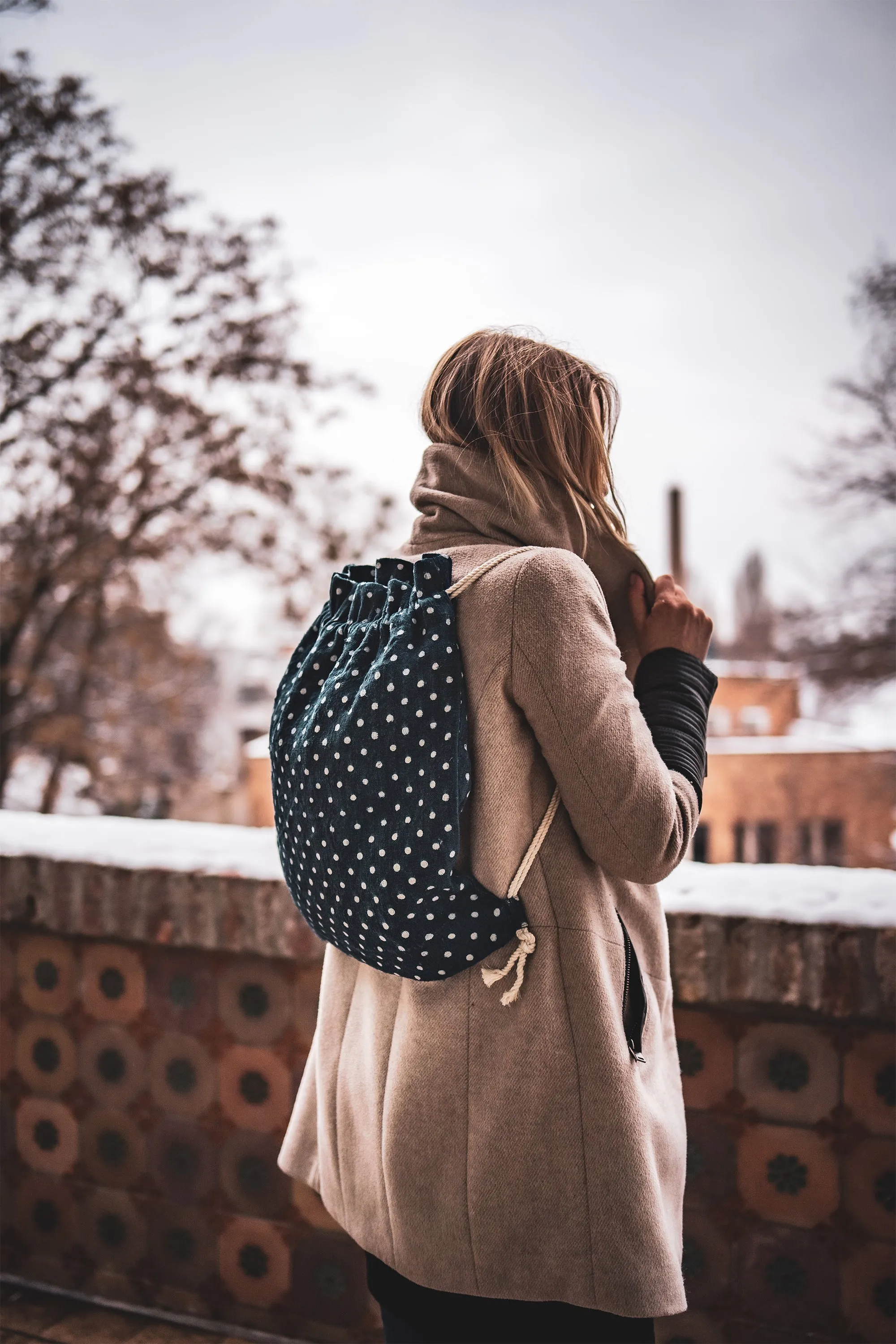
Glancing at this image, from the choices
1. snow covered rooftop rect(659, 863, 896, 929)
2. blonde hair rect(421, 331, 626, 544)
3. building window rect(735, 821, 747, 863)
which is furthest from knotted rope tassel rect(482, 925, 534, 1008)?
building window rect(735, 821, 747, 863)

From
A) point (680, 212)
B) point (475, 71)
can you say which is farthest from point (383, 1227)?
point (680, 212)

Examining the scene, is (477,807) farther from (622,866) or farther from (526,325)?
(526,325)

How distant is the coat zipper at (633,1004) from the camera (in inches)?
40.2

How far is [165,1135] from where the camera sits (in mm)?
2064

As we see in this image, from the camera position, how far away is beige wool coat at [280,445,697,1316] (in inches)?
37.8

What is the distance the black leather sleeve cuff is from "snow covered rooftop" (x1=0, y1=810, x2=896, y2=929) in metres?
0.58

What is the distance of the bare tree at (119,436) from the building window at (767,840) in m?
11.2

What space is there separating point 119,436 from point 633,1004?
9.63 metres

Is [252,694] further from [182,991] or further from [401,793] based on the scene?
[401,793]

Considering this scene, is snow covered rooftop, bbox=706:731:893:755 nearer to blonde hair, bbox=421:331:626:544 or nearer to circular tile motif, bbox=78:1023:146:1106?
circular tile motif, bbox=78:1023:146:1106

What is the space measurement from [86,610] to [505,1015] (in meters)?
9.63

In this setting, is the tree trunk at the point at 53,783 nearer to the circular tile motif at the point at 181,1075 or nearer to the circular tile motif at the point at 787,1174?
the circular tile motif at the point at 181,1075

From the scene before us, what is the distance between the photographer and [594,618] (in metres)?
0.98

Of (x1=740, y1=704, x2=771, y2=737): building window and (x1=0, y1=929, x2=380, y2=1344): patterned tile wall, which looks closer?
(x1=0, y1=929, x2=380, y2=1344): patterned tile wall
